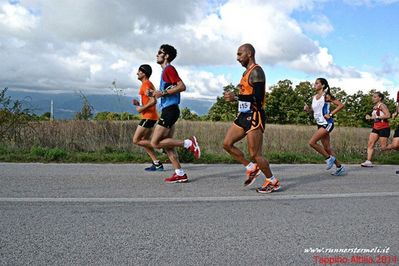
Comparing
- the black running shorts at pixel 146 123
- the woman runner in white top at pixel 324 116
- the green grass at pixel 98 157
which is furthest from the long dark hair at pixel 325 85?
the black running shorts at pixel 146 123

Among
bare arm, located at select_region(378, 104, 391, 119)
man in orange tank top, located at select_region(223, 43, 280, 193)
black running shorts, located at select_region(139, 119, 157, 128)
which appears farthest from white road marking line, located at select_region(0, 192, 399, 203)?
bare arm, located at select_region(378, 104, 391, 119)

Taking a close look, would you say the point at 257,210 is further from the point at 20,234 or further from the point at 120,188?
the point at 20,234

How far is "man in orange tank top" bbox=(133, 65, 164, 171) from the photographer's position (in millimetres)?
6750

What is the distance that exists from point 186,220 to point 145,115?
337 centimetres

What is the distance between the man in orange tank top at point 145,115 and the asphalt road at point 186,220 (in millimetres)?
694

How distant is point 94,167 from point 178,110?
201 centimetres

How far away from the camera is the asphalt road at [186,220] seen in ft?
9.49

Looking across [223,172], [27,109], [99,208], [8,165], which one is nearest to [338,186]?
[223,172]

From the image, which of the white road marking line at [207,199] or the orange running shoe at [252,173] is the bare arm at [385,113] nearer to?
the white road marking line at [207,199]

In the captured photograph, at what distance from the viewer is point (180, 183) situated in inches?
221

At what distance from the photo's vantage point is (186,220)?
148 inches

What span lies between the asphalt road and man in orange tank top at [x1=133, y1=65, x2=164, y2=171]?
2.28 ft

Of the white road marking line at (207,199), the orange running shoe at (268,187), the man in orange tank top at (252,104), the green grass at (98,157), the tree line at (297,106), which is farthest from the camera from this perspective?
the tree line at (297,106)

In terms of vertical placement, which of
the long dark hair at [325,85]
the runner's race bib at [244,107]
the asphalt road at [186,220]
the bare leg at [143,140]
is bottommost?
the asphalt road at [186,220]
